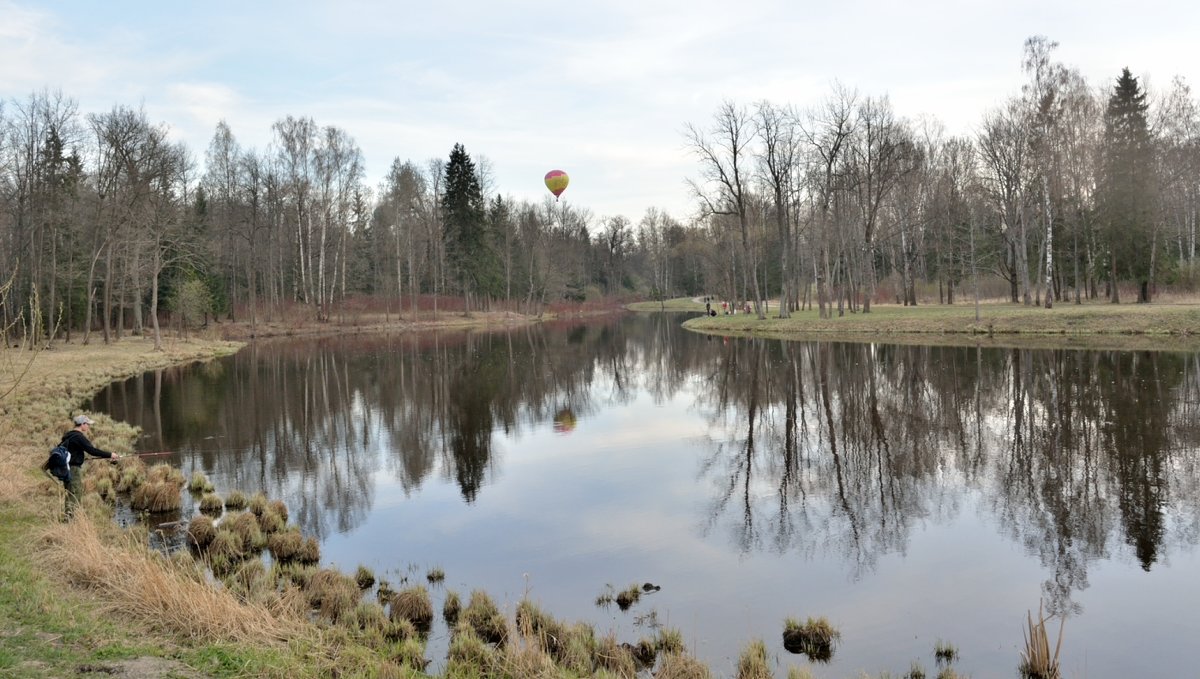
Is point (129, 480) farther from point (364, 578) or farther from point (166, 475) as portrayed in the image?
point (364, 578)

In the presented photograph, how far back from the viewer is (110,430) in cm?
1669

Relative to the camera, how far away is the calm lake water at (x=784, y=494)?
7.20 metres

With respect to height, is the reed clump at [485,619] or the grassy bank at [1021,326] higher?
the grassy bank at [1021,326]

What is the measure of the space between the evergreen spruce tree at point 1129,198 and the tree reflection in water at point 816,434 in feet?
48.7

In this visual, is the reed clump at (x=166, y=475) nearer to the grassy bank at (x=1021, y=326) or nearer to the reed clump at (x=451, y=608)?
the reed clump at (x=451, y=608)

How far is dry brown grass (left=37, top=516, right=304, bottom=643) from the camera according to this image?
20.0 feet

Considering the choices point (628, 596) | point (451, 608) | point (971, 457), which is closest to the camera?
point (451, 608)

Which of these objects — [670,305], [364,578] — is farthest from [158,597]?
[670,305]

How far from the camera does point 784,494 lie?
11602mm

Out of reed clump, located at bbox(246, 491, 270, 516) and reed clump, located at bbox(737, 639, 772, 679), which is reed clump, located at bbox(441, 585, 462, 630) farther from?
reed clump, located at bbox(246, 491, 270, 516)

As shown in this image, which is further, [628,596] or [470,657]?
[628,596]

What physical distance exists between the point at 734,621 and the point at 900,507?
Answer: 4.38m

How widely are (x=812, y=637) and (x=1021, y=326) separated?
31848mm

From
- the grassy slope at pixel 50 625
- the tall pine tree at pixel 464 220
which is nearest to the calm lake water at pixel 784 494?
the grassy slope at pixel 50 625
